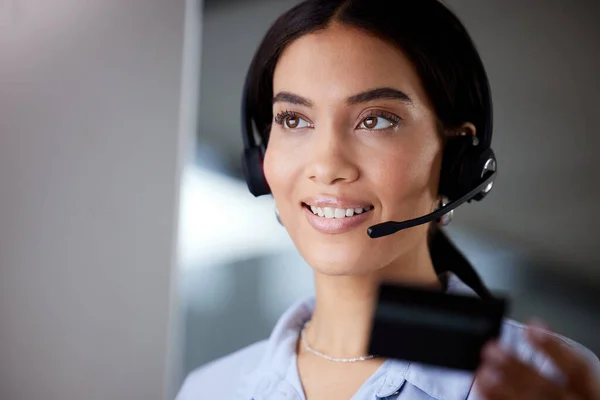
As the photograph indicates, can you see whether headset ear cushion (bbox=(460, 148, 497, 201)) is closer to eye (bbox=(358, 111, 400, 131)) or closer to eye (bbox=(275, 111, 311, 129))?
eye (bbox=(358, 111, 400, 131))

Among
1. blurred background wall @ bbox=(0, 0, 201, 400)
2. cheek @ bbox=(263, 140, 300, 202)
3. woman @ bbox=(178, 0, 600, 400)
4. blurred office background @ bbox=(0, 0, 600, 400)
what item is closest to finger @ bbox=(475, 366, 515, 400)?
woman @ bbox=(178, 0, 600, 400)

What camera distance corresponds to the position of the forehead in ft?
3.40

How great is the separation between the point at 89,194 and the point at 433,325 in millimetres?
742

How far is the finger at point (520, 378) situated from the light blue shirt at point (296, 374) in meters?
0.12

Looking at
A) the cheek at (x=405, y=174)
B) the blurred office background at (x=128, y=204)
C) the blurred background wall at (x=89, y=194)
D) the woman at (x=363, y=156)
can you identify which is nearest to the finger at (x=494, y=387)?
the woman at (x=363, y=156)

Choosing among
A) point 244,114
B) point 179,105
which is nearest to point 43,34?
point 179,105

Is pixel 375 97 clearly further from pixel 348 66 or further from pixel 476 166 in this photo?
pixel 476 166

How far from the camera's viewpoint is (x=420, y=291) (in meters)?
0.91

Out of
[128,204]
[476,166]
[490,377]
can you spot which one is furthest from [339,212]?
[128,204]

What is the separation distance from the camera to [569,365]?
71 cm

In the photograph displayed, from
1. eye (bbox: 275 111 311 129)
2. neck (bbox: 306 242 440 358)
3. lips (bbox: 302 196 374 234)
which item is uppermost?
eye (bbox: 275 111 311 129)

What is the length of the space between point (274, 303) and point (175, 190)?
293 millimetres

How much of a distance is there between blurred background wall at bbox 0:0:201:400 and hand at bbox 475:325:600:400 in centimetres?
76

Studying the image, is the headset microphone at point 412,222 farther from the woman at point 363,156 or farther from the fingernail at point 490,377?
the fingernail at point 490,377
